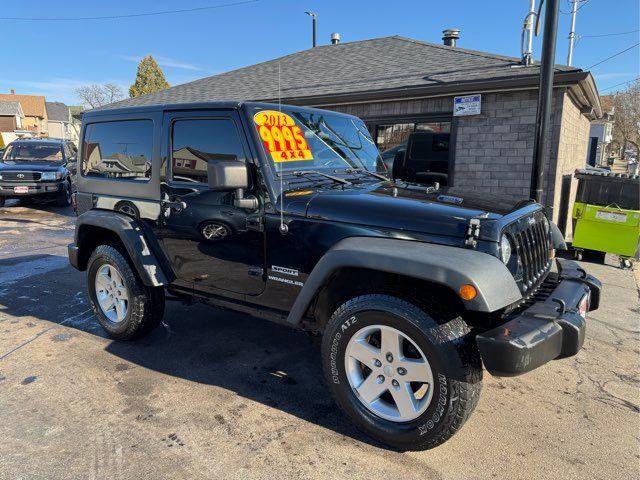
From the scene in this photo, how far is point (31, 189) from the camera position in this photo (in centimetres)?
1247

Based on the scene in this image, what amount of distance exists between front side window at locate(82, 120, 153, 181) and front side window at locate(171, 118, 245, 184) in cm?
32

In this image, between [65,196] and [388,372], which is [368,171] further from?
[65,196]

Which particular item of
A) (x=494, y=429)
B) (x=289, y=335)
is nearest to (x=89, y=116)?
(x=289, y=335)

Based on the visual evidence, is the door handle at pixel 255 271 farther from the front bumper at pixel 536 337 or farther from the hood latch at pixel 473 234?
the front bumper at pixel 536 337

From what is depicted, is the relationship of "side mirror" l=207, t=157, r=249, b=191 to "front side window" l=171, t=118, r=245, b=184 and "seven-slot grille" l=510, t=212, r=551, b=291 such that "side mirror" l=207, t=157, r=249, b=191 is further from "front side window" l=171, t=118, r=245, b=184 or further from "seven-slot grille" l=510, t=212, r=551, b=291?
"seven-slot grille" l=510, t=212, r=551, b=291

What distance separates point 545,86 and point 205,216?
4488 mm

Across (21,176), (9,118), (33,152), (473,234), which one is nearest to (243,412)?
(473,234)

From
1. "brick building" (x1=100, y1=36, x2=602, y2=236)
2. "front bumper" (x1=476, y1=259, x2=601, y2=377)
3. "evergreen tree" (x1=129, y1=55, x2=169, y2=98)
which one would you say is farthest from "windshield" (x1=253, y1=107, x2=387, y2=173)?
"evergreen tree" (x1=129, y1=55, x2=169, y2=98)

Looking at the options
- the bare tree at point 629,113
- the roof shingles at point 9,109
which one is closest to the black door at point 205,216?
the bare tree at point 629,113

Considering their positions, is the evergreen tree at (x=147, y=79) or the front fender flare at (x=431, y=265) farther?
the evergreen tree at (x=147, y=79)

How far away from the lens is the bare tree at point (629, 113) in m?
42.0

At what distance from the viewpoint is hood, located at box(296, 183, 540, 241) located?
2.59 metres

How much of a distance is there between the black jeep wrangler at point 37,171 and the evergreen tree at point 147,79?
31.6 m

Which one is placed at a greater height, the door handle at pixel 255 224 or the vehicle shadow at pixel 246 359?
the door handle at pixel 255 224
